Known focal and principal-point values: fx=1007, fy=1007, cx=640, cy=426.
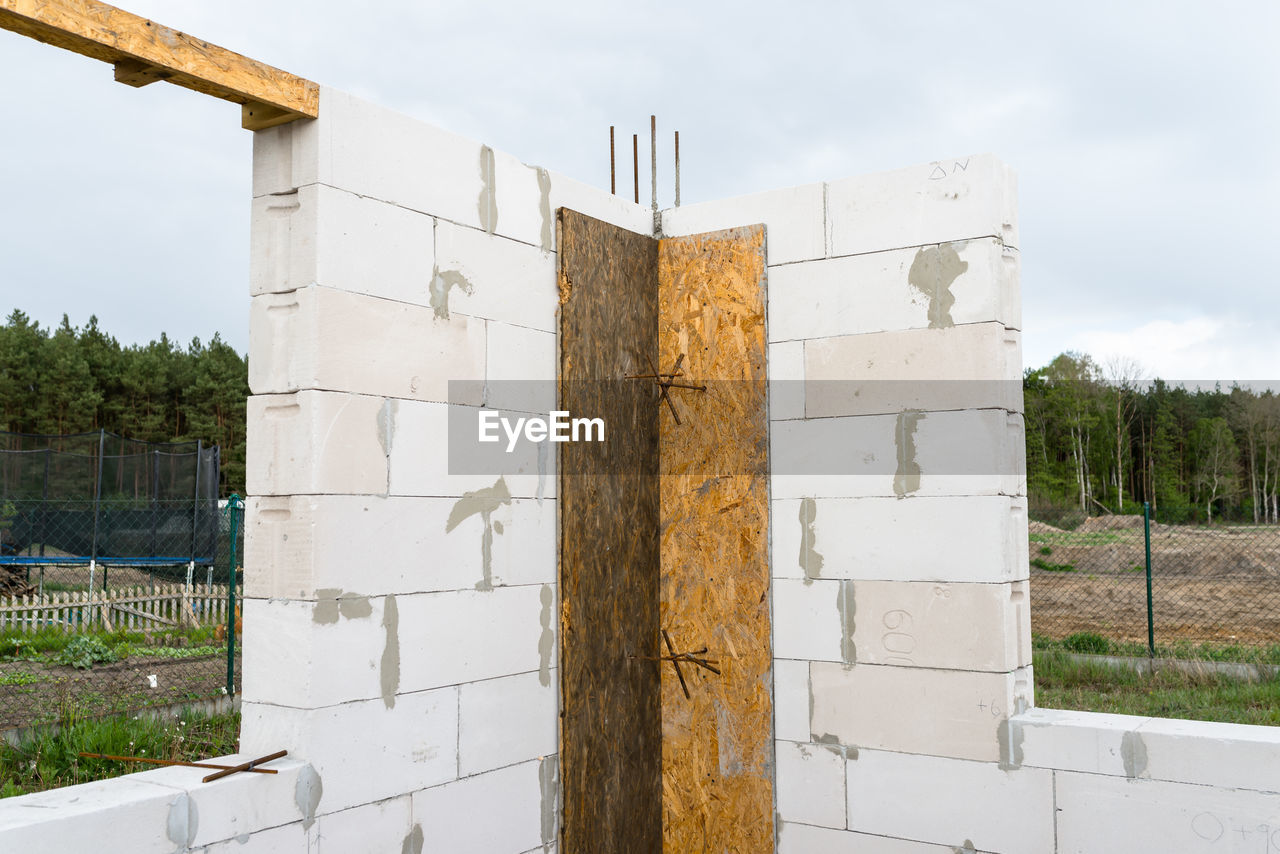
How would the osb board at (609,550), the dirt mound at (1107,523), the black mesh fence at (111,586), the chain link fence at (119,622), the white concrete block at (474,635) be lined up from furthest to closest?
1. the dirt mound at (1107,523)
2. the black mesh fence at (111,586)
3. the chain link fence at (119,622)
4. the osb board at (609,550)
5. the white concrete block at (474,635)

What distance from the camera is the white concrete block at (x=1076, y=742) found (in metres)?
3.83

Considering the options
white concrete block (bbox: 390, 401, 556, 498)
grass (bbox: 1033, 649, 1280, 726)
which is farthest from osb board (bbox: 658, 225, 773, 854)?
grass (bbox: 1033, 649, 1280, 726)

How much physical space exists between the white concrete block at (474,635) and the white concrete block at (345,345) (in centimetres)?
80

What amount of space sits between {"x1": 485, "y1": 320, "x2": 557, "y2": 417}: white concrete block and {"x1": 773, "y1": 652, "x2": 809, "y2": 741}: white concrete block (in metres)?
1.60

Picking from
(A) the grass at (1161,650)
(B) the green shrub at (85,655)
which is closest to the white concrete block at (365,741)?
(B) the green shrub at (85,655)

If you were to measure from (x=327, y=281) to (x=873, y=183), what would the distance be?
2.41 metres

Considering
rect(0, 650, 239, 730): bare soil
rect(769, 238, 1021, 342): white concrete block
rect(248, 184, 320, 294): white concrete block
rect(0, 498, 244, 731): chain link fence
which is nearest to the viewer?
rect(248, 184, 320, 294): white concrete block

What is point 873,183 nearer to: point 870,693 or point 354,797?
point 870,693

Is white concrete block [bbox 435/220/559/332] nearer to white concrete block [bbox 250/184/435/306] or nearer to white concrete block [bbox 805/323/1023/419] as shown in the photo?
white concrete block [bbox 250/184/435/306]

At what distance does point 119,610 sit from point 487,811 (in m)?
10.7

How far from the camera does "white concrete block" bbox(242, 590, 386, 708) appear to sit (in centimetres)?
336

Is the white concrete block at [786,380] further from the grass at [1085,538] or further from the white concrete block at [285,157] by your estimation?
the grass at [1085,538]

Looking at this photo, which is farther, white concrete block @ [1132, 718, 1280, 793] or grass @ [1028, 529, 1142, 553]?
grass @ [1028, 529, 1142, 553]

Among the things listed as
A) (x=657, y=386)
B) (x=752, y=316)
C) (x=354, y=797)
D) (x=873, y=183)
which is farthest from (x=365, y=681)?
(x=873, y=183)
